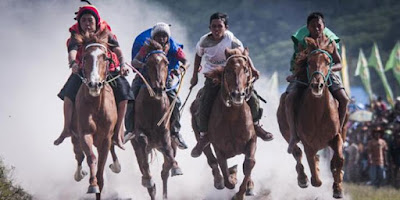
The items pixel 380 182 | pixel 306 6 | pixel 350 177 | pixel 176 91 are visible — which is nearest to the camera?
pixel 176 91

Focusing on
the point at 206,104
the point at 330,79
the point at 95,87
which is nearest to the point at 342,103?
the point at 330,79

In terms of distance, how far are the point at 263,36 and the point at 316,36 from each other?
31.5 m

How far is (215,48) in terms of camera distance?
1728cm

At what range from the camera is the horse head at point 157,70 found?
1689 centimetres

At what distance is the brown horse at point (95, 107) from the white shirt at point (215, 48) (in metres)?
1.71

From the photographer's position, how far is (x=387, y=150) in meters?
26.5

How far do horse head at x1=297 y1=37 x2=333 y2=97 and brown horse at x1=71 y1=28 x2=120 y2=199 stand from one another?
10.4 ft

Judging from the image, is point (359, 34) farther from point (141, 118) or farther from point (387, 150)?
point (141, 118)

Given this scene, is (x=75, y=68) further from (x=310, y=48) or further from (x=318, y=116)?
(x=318, y=116)

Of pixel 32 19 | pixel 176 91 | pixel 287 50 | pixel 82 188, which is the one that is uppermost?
pixel 287 50

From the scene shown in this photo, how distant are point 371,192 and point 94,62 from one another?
9598 mm

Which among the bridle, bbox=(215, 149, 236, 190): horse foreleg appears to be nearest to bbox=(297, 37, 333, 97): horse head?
the bridle

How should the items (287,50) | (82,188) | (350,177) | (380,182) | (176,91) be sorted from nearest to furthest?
1. (176,91)
2. (82,188)
3. (380,182)
4. (350,177)
5. (287,50)

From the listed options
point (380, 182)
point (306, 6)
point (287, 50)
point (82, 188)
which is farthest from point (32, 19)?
point (306, 6)
